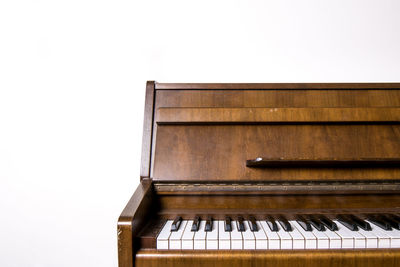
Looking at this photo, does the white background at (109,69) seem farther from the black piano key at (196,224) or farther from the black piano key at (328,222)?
the black piano key at (328,222)

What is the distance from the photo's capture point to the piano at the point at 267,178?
976 millimetres

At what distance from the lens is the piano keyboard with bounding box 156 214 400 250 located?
98 cm

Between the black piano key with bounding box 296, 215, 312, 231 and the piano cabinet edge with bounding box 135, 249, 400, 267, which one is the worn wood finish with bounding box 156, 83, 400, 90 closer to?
the black piano key with bounding box 296, 215, 312, 231

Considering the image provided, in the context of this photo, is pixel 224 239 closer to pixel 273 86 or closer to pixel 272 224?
pixel 272 224

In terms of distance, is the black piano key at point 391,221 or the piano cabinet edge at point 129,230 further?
the black piano key at point 391,221

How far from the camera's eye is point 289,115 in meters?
1.39

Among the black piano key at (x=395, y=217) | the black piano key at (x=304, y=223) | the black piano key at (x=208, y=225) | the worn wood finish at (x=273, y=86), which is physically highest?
the worn wood finish at (x=273, y=86)

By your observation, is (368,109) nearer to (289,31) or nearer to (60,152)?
(289,31)

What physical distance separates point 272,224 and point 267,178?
27 centimetres

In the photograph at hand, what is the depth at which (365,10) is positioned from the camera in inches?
72.4

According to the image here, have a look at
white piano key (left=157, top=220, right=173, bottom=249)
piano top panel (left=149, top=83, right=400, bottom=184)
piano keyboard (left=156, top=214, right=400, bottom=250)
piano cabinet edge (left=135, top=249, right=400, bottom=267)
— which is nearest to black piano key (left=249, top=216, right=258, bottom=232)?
piano keyboard (left=156, top=214, right=400, bottom=250)

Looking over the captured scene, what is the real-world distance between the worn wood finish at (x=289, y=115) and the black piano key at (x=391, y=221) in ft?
1.57

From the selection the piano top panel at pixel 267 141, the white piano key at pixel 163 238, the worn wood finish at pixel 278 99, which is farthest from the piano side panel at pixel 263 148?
the white piano key at pixel 163 238

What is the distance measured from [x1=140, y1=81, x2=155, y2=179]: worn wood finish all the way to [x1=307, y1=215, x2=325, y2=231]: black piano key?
789 mm
